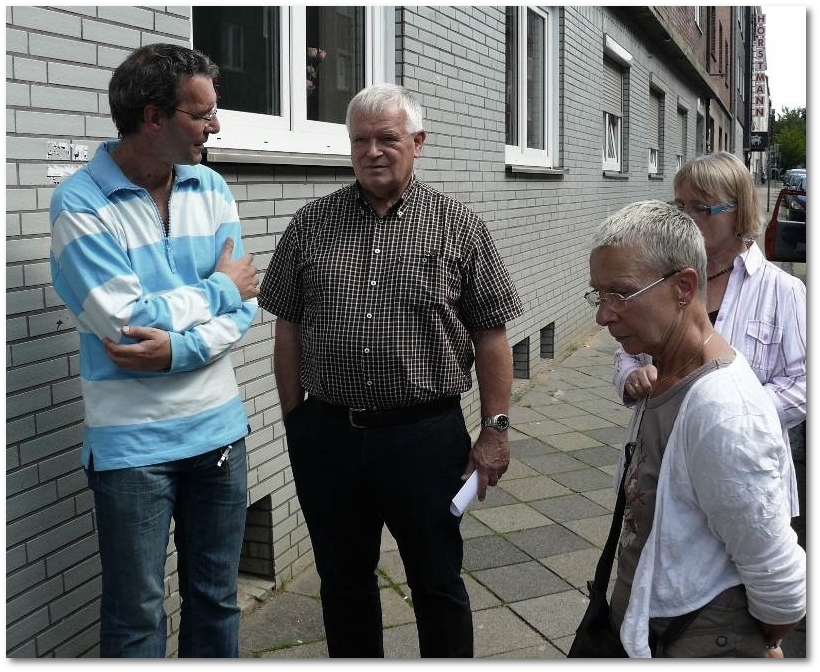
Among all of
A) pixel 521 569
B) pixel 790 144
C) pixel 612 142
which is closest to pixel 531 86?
pixel 612 142

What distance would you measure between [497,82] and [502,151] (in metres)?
0.52

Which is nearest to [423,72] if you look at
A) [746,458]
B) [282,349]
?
[282,349]

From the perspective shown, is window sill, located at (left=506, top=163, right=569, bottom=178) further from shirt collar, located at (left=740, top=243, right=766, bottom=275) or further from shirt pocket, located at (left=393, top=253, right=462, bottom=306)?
shirt pocket, located at (left=393, top=253, right=462, bottom=306)

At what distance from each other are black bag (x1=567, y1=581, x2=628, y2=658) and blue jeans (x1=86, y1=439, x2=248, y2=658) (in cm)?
115

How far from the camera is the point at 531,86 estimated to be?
8.95 meters

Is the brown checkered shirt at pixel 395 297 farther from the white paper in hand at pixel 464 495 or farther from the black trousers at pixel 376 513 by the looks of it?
the white paper in hand at pixel 464 495

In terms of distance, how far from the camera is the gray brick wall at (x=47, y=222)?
2744 millimetres

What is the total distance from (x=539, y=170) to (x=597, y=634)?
6685mm

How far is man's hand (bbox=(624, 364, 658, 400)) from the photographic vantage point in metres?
2.78

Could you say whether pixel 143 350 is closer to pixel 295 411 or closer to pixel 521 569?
pixel 295 411

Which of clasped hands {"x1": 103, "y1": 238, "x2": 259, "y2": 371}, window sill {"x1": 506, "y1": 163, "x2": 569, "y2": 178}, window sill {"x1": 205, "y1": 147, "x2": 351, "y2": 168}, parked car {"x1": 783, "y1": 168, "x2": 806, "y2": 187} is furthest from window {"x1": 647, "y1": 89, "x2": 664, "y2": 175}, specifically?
clasped hands {"x1": 103, "y1": 238, "x2": 259, "y2": 371}


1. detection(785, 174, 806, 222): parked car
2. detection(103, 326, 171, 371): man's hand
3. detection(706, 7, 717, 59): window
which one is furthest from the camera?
detection(706, 7, 717, 59): window

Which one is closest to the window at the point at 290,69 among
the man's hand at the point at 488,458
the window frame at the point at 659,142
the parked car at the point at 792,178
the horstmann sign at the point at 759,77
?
the man's hand at the point at 488,458

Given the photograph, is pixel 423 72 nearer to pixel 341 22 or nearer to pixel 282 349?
pixel 341 22
